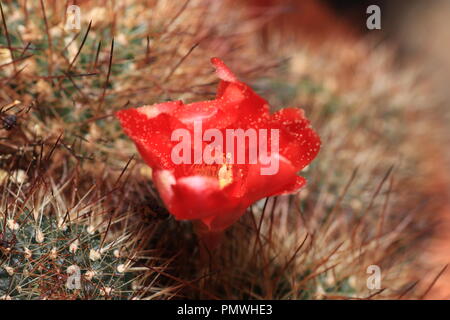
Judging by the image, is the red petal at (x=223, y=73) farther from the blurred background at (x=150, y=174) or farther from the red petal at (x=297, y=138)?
the blurred background at (x=150, y=174)

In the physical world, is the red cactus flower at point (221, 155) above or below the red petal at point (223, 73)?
below

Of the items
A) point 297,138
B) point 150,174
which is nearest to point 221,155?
point 297,138

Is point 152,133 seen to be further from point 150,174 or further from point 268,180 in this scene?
point 150,174

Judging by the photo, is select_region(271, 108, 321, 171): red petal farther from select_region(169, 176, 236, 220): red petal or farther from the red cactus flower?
select_region(169, 176, 236, 220): red petal

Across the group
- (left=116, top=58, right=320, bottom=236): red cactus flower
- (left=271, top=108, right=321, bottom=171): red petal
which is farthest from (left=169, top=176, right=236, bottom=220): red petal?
(left=271, top=108, right=321, bottom=171): red petal

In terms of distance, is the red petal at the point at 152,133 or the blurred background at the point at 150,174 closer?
the red petal at the point at 152,133

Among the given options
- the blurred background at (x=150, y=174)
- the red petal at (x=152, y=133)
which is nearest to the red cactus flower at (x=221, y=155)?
the red petal at (x=152, y=133)

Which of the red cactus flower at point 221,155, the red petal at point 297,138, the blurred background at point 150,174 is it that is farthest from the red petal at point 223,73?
the blurred background at point 150,174

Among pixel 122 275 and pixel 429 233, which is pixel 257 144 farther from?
pixel 429 233

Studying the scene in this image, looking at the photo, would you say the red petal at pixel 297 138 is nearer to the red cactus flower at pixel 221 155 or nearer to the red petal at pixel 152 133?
the red cactus flower at pixel 221 155

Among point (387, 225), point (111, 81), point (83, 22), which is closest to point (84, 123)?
point (111, 81)
